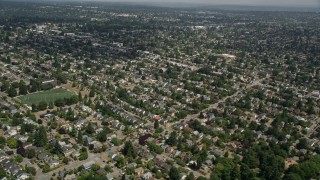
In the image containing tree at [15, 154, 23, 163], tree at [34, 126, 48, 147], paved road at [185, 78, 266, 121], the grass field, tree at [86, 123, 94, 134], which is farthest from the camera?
the grass field

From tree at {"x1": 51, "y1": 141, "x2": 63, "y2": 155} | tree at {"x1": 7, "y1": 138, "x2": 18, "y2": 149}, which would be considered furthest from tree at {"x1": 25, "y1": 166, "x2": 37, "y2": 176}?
tree at {"x1": 7, "y1": 138, "x2": 18, "y2": 149}

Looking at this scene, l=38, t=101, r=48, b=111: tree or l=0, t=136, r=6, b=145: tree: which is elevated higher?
l=38, t=101, r=48, b=111: tree

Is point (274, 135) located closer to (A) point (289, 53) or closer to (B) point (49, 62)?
(B) point (49, 62)

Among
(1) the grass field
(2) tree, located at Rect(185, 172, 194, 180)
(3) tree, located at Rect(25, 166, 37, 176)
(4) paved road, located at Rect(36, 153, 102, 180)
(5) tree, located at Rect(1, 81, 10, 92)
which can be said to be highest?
(5) tree, located at Rect(1, 81, 10, 92)

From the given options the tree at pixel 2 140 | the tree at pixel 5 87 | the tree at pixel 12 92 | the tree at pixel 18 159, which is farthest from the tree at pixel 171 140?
the tree at pixel 5 87

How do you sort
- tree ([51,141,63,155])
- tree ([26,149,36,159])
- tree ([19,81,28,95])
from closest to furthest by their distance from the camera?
tree ([26,149,36,159]) → tree ([51,141,63,155]) → tree ([19,81,28,95])

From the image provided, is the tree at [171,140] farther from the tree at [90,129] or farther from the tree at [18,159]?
the tree at [18,159]

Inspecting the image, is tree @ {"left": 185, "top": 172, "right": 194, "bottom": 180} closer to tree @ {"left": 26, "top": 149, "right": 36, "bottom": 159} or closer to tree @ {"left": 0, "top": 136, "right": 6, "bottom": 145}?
tree @ {"left": 26, "top": 149, "right": 36, "bottom": 159}

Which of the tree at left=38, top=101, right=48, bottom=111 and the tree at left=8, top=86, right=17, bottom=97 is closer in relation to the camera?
the tree at left=38, top=101, right=48, bottom=111
